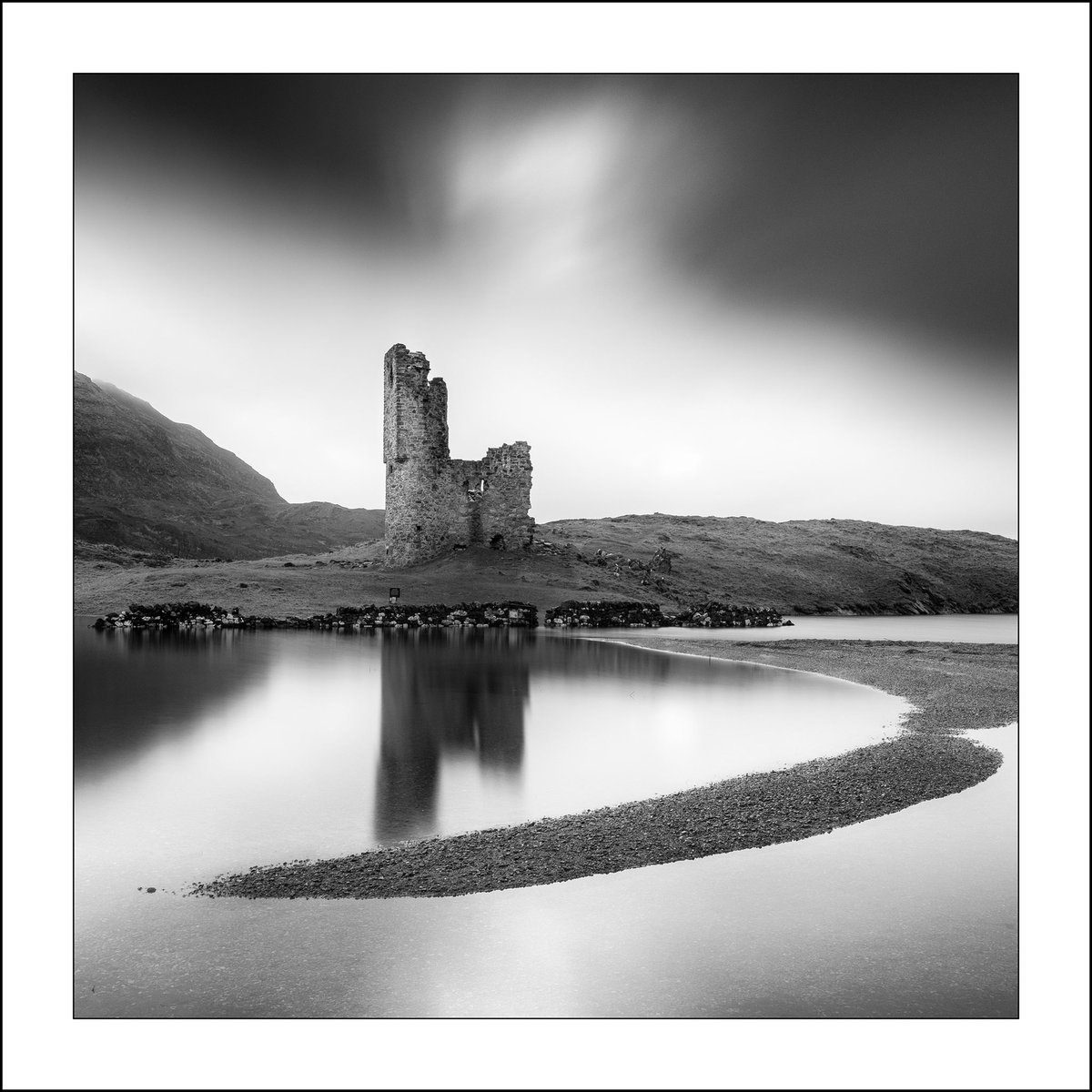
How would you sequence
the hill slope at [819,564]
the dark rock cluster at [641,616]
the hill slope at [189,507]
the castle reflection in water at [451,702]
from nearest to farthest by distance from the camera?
the castle reflection in water at [451,702] → the dark rock cluster at [641,616] → the hill slope at [819,564] → the hill slope at [189,507]

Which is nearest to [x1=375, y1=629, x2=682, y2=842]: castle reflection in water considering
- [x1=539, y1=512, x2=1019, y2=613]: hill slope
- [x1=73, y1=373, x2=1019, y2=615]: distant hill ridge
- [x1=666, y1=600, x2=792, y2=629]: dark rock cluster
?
[x1=73, y1=373, x2=1019, y2=615]: distant hill ridge

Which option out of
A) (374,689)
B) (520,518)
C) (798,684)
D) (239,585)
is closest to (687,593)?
(520,518)

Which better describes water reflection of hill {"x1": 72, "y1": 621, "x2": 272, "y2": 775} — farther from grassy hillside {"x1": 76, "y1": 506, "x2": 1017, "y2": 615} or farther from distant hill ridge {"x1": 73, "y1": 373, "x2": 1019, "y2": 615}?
grassy hillside {"x1": 76, "y1": 506, "x2": 1017, "y2": 615}

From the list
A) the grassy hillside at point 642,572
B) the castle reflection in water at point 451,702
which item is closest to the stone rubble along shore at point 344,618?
the grassy hillside at point 642,572

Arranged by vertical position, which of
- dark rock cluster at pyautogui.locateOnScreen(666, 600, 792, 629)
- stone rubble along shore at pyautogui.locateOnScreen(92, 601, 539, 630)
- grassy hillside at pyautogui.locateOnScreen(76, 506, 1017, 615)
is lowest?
dark rock cluster at pyautogui.locateOnScreen(666, 600, 792, 629)

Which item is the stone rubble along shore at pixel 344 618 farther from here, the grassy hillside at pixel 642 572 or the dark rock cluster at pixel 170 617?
the grassy hillside at pixel 642 572
